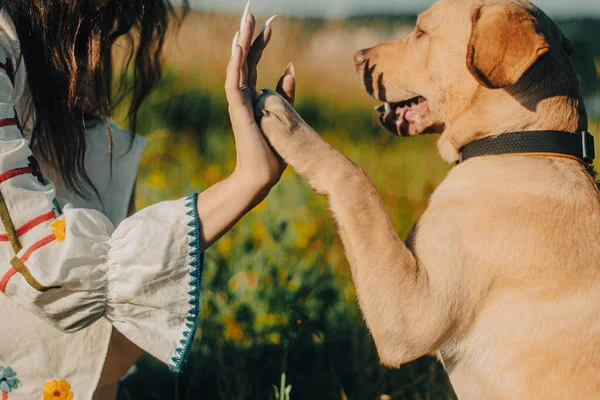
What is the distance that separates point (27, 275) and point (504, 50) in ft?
4.66

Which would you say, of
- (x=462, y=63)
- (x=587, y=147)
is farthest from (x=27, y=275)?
(x=587, y=147)

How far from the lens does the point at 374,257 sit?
2.01m

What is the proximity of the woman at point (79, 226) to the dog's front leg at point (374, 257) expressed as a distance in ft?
0.32

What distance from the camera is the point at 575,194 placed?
7.07ft

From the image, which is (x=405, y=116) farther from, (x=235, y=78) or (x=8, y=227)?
(x=8, y=227)

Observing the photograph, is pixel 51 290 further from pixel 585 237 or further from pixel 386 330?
pixel 585 237

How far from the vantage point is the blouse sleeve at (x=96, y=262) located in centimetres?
186

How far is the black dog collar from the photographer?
2176 mm

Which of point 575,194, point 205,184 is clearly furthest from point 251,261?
point 575,194

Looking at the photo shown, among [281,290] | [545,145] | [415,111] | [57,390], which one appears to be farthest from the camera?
[281,290]

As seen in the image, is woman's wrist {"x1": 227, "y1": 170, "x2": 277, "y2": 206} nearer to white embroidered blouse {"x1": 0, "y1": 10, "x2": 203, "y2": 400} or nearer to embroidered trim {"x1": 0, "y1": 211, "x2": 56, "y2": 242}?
white embroidered blouse {"x1": 0, "y1": 10, "x2": 203, "y2": 400}

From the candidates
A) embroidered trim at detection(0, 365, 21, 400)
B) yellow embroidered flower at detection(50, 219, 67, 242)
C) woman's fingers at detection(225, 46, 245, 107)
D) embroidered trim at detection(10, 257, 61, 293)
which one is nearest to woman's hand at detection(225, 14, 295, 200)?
woman's fingers at detection(225, 46, 245, 107)

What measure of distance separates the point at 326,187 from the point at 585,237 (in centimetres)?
74

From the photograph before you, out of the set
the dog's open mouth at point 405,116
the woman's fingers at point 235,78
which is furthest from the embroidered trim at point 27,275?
the dog's open mouth at point 405,116
